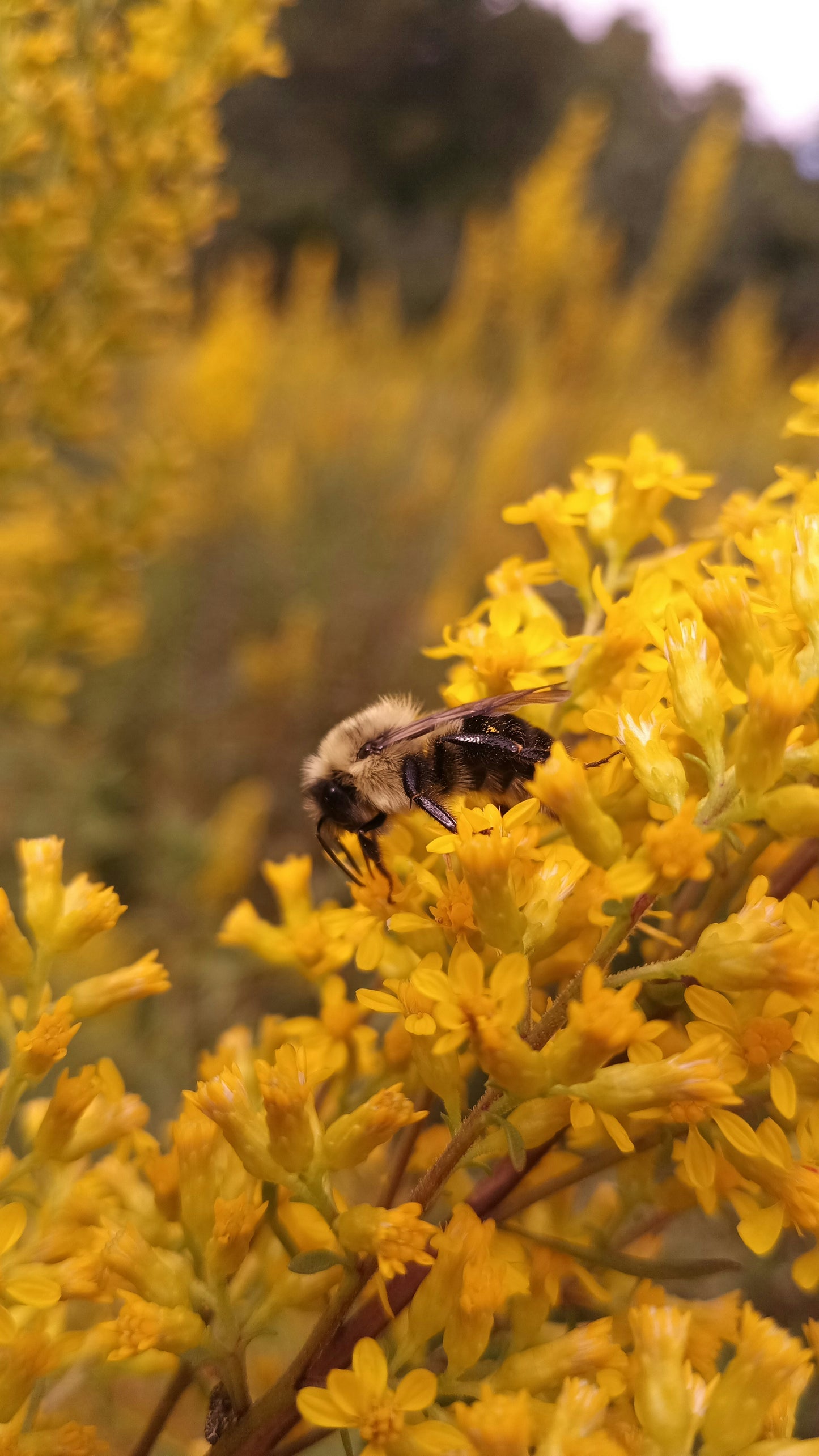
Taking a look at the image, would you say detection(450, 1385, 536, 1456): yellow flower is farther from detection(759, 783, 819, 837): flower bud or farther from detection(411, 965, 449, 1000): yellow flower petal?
detection(759, 783, 819, 837): flower bud

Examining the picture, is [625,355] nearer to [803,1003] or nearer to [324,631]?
[324,631]

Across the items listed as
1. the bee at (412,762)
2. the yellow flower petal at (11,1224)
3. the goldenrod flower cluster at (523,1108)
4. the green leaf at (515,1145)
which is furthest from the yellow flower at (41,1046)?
the green leaf at (515,1145)

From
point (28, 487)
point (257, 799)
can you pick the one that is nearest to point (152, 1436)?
point (28, 487)

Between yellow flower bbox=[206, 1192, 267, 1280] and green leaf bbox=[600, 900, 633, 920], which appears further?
yellow flower bbox=[206, 1192, 267, 1280]

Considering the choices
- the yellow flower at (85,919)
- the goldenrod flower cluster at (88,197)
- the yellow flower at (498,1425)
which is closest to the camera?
the yellow flower at (498,1425)

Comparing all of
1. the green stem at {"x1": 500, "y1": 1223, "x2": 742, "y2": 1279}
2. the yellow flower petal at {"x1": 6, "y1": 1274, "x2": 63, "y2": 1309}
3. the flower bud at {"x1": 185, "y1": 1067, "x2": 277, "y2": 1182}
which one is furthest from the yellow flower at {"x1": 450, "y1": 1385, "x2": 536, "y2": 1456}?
the yellow flower petal at {"x1": 6, "y1": 1274, "x2": 63, "y2": 1309}

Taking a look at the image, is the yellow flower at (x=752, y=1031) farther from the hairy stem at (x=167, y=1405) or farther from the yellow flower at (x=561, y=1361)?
the hairy stem at (x=167, y=1405)
